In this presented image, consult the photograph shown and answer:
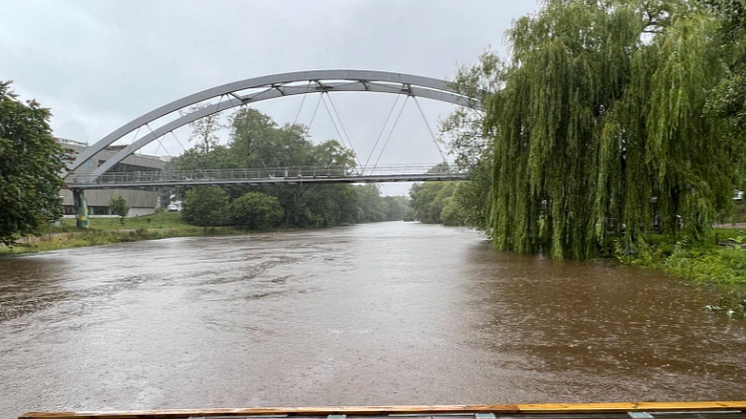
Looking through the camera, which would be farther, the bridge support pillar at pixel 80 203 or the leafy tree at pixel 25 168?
the bridge support pillar at pixel 80 203

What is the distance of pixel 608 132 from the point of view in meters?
14.8

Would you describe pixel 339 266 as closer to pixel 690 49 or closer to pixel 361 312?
pixel 361 312

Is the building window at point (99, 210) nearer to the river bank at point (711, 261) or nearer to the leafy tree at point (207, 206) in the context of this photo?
the leafy tree at point (207, 206)

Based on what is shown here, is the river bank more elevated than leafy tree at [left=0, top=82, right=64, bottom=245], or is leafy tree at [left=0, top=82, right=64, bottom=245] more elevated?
leafy tree at [left=0, top=82, right=64, bottom=245]

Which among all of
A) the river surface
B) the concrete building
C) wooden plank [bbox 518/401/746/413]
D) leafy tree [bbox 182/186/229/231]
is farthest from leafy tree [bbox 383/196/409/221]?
wooden plank [bbox 518/401/746/413]

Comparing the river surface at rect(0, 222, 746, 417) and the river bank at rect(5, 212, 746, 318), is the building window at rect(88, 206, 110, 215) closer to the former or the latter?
the river bank at rect(5, 212, 746, 318)

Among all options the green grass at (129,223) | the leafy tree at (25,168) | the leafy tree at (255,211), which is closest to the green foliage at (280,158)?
the leafy tree at (255,211)

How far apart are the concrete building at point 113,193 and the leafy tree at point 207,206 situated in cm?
1422

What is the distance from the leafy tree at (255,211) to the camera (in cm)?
5300

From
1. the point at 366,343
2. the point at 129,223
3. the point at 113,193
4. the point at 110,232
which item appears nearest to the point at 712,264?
the point at 366,343

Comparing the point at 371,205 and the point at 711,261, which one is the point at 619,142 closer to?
the point at 711,261

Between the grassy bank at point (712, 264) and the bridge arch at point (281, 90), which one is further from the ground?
the bridge arch at point (281, 90)

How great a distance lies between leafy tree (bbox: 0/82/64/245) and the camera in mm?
22578

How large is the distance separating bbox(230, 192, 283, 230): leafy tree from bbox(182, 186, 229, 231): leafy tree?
1.79 meters
